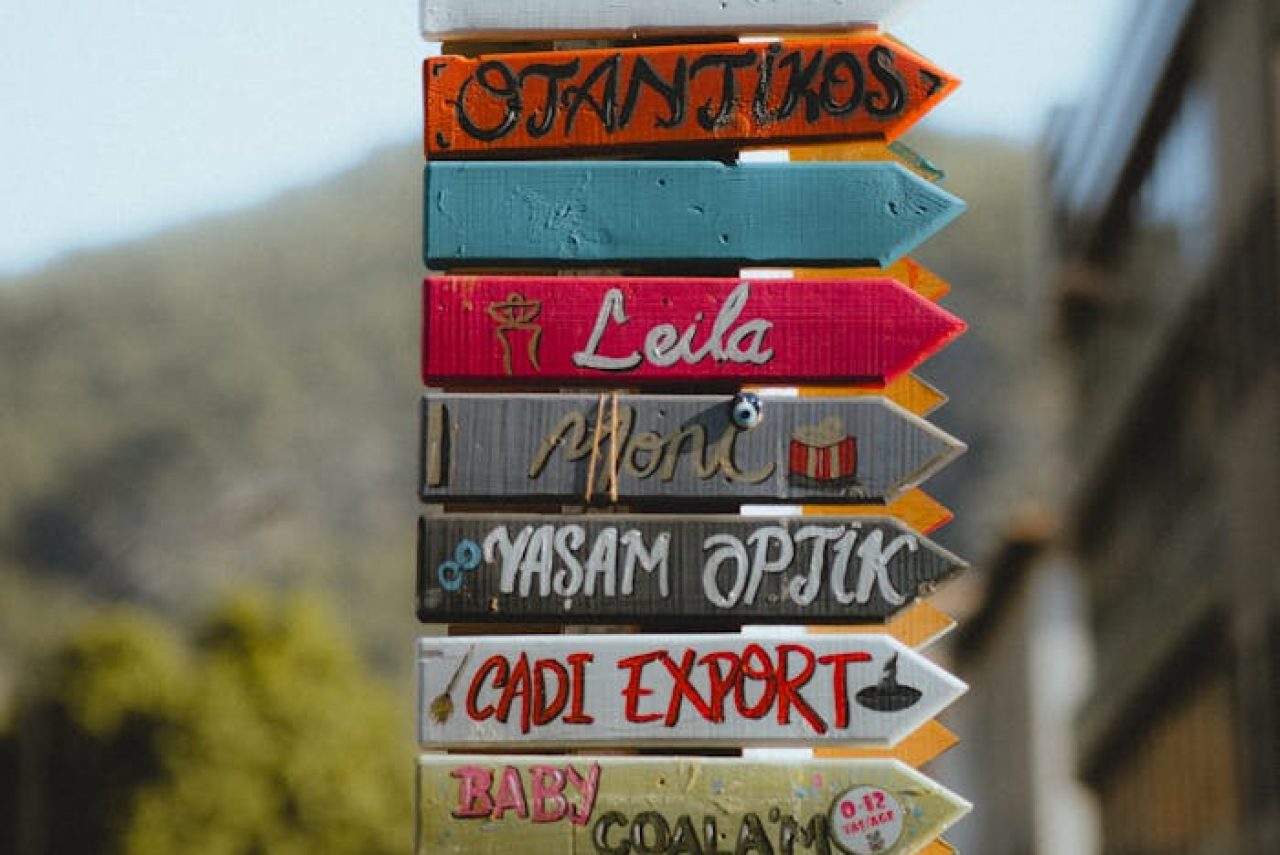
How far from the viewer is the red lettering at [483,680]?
6.12 meters

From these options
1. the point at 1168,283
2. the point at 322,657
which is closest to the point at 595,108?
the point at 1168,283

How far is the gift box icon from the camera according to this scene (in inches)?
243

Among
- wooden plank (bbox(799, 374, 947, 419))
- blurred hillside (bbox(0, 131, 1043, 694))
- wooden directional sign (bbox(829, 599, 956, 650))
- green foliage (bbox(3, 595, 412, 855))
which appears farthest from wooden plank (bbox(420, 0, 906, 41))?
blurred hillside (bbox(0, 131, 1043, 694))

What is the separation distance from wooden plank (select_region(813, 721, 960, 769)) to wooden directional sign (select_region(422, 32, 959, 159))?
4.87 feet

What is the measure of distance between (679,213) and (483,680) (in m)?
1.25

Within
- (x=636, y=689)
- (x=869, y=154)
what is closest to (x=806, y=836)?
(x=636, y=689)

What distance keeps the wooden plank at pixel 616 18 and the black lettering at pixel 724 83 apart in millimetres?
120

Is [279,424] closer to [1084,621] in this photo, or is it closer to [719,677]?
[1084,621]

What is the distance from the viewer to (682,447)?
6191 millimetres

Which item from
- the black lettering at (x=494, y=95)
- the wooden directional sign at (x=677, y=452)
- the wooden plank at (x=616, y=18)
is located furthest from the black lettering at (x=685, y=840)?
the wooden plank at (x=616, y=18)

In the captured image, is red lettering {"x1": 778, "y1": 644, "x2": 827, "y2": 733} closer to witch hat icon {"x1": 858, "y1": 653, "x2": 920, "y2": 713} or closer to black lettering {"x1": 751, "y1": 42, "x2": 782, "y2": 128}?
witch hat icon {"x1": 858, "y1": 653, "x2": 920, "y2": 713}

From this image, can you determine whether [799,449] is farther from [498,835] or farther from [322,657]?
[322,657]

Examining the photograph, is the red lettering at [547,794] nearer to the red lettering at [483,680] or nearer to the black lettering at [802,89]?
the red lettering at [483,680]

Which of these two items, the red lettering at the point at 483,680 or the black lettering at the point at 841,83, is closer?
the red lettering at the point at 483,680
